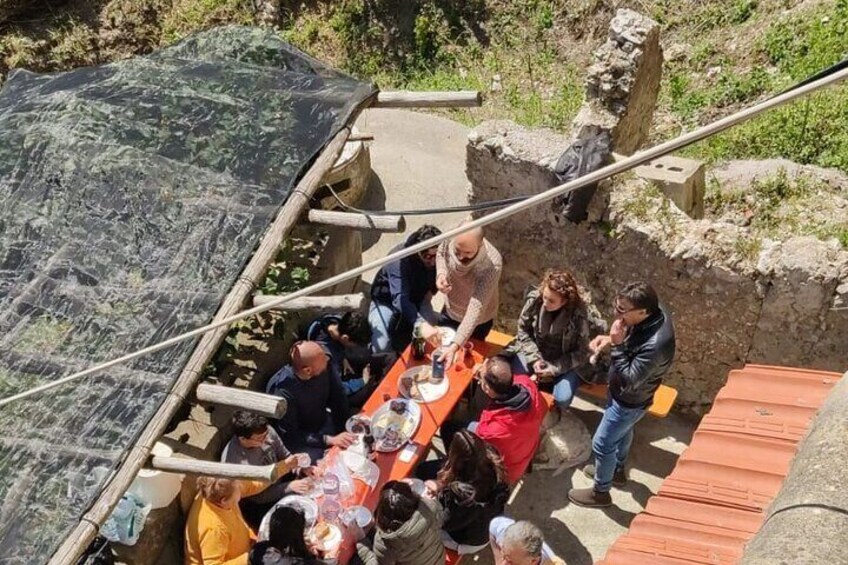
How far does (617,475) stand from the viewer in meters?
6.88

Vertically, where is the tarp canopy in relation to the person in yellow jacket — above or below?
above

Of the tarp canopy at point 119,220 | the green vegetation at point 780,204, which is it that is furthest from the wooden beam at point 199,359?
the green vegetation at point 780,204

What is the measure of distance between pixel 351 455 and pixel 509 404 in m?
1.11

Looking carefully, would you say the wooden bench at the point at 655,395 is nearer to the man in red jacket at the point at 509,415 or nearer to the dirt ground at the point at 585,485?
the dirt ground at the point at 585,485

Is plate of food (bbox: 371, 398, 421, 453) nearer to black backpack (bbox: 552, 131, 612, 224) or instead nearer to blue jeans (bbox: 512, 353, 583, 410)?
blue jeans (bbox: 512, 353, 583, 410)

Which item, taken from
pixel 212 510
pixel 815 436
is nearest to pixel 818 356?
pixel 815 436

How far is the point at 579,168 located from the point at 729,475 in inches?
121

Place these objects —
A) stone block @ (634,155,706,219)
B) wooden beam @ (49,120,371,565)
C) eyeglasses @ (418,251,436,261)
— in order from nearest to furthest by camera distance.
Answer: wooden beam @ (49,120,371,565)
eyeglasses @ (418,251,436,261)
stone block @ (634,155,706,219)

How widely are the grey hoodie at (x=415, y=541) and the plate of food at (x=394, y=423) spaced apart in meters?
0.69

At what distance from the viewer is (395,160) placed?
10.8 metres

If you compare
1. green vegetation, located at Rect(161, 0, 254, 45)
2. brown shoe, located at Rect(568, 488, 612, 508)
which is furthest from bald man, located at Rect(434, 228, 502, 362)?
green vegetation, located at Rect(161, 0, 254, 45)

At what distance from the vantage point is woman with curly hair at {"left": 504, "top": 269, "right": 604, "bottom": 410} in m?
6.55

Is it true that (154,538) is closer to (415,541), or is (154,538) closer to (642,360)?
(415,541)

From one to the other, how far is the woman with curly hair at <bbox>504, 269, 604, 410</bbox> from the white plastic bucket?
98.0 inches
